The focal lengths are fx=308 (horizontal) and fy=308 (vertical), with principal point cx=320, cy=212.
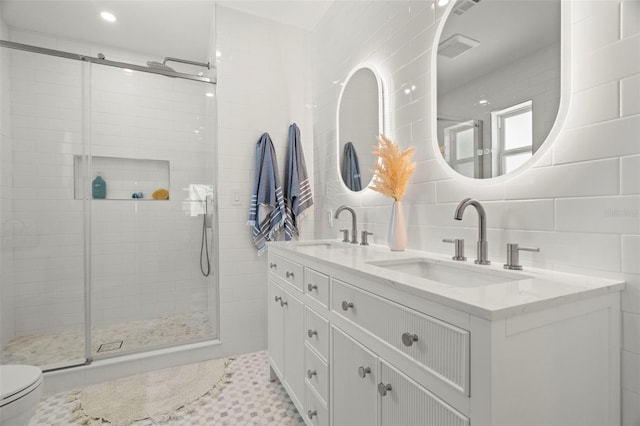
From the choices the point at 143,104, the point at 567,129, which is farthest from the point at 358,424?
the point at 143,104

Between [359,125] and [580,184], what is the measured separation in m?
1.32

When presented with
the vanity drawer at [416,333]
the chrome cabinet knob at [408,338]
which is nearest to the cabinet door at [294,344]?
the vanity drawer at [416,333]

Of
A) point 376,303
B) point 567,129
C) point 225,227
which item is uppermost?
point 567,129

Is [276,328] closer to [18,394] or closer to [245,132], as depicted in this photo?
[18,394]

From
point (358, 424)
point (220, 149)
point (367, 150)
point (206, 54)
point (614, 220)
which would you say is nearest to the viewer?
point (614, 220)

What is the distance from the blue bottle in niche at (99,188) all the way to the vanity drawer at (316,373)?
2023mm

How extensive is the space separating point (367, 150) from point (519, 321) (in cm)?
147

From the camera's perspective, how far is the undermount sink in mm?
999

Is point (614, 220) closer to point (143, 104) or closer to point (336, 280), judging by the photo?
point (336, 280)

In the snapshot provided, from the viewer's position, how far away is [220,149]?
241 cm

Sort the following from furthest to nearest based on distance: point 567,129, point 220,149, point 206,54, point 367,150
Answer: point 206,54
point 220,149
point 367,150
point 567,129

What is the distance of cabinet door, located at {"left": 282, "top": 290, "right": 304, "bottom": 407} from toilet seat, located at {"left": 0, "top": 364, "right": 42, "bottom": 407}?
1.13 m

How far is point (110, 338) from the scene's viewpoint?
90.6 inches

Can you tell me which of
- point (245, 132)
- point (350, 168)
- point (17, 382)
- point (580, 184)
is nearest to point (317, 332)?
point (580, 184)
